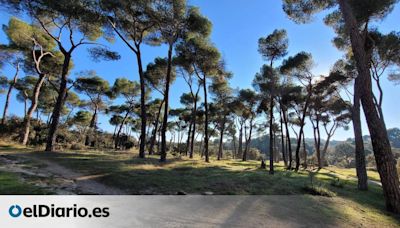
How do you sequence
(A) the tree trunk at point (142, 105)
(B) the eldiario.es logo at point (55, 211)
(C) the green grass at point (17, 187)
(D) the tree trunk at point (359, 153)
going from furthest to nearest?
(A) the tree trunk at point (142, 105)
(D) the tree trunk at point (359, 153)
(C) the green grass at point (17, 187)
(B) the eldiario.es logo at point (55, 211)

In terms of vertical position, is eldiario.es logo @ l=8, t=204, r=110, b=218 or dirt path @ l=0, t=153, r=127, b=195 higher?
dirt path @ l=0, t=153, r=127, b=195

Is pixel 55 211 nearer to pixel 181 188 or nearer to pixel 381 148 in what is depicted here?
pixel 181 188

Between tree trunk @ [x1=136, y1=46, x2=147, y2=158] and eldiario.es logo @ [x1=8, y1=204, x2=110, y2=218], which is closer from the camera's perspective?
eldiario.es logo @ [x1=8, y1=204, x2=110, y2=218]

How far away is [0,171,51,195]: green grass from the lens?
495 cm

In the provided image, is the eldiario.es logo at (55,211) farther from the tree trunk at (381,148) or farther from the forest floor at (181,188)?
the tree trunk at (381,148)

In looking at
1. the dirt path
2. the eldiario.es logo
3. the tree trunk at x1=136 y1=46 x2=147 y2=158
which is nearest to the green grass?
the dirt path

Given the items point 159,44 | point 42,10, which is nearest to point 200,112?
point 159,44

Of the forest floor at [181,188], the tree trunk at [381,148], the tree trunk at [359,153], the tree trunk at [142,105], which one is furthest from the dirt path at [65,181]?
the tree trunk at [359,153]

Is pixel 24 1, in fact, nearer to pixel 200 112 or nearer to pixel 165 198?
pixel 165 198

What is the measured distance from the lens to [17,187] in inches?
208

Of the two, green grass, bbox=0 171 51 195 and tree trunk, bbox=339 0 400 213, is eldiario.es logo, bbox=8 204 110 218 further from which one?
tree trunk, bbox=339 0 400 213

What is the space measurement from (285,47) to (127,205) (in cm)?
1554

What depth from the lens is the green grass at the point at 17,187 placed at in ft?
16.2

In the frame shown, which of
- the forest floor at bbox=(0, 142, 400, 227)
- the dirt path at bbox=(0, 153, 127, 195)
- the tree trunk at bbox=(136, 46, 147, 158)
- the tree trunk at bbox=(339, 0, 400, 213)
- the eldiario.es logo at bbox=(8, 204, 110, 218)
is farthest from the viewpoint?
the tree trunk at bbox=(136, 46, 147, 158)
